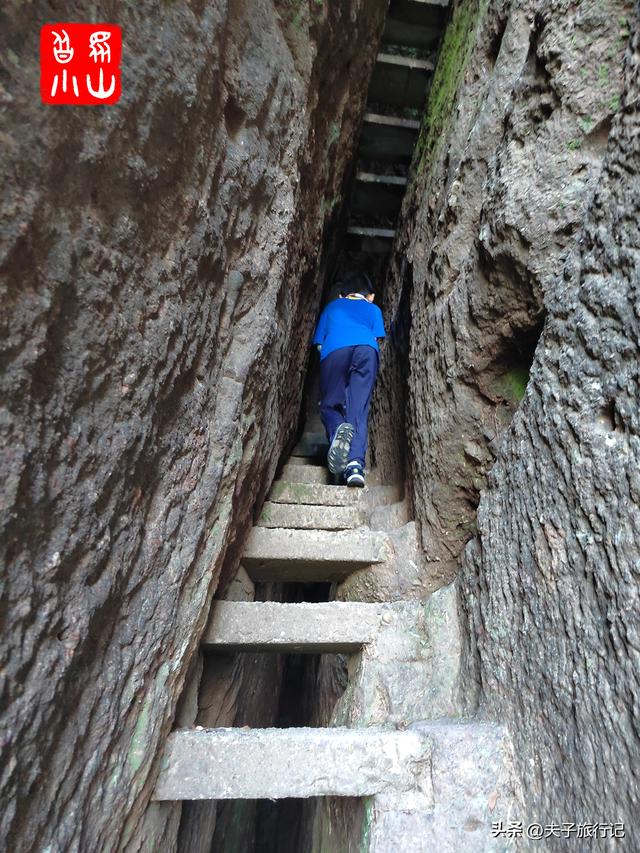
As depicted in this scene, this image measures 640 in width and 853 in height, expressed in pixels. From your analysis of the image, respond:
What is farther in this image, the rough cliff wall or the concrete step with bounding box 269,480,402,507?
the concrete step with bounding box 269,480,402,507

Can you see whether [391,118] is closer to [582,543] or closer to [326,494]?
[326,494]

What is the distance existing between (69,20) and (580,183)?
4.85ft

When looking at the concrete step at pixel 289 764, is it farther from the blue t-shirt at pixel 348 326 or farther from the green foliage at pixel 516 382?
the blue t-shirt at pixel 348 326

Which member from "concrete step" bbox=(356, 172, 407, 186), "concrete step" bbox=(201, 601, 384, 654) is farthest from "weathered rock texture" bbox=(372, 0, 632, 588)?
"concrete step" bbox=(356, 172, 407, 186)

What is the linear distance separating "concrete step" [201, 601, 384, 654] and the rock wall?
229 mm

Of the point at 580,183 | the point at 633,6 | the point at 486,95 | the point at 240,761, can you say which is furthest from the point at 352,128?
the point at 240,761

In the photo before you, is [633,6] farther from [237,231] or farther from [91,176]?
[91,176]

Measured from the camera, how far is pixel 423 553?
6.92ft

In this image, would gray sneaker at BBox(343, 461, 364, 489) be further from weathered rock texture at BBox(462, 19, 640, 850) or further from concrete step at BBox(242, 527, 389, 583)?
weathered rock texture at BBox(462, 19, 640, 850)

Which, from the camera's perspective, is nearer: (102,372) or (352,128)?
(102,372)

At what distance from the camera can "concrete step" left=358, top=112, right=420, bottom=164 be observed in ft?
13.2

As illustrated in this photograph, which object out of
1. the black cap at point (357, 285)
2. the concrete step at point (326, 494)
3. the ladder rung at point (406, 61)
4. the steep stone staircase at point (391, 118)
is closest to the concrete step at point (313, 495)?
the concrete step at point (326, 494)

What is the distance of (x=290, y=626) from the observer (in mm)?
1798

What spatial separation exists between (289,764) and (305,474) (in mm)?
2153
